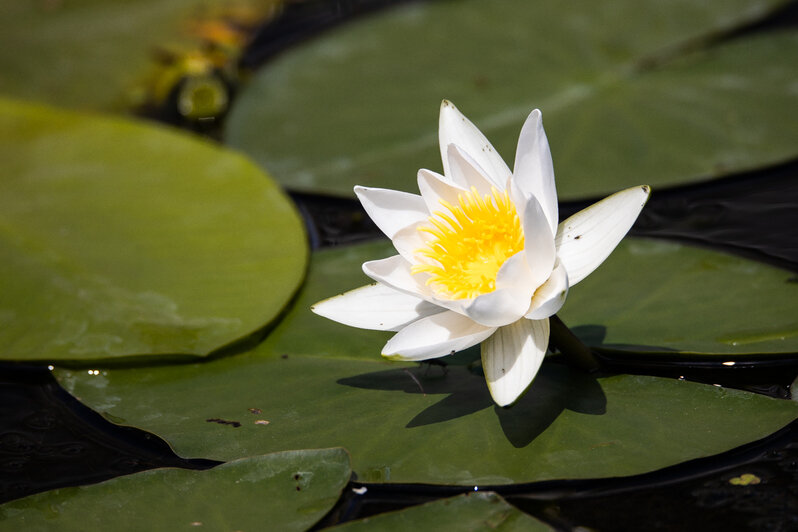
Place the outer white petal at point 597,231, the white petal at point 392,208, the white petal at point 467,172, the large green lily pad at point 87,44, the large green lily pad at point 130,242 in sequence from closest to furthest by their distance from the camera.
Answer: the outer white petal at point 597,231 → the white petal at point 467,172 → the white petal at point 392,208 → the large green lily pad at point 130,242 → the large green lily pad at point 87,44

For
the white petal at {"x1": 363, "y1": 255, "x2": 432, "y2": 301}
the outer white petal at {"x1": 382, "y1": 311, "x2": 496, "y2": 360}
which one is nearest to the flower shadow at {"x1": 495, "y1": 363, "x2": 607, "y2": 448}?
the outer white petal at {"x1": 382, "y1": 311, "x2": 496, "y2": 360}

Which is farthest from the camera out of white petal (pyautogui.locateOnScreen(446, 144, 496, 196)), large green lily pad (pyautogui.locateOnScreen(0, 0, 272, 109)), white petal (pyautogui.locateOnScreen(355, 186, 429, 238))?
large green lily pad (pyautogui.locateOnScreen(0, 0, 272, 109))

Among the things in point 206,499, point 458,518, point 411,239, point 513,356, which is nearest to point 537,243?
point 513,356

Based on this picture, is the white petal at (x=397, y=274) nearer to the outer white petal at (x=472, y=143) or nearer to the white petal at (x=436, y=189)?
the white petal at (x=436, y=189)

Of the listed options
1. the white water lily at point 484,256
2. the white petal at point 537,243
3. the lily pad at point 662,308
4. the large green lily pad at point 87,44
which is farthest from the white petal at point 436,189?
the large green lily pad at point 87,44

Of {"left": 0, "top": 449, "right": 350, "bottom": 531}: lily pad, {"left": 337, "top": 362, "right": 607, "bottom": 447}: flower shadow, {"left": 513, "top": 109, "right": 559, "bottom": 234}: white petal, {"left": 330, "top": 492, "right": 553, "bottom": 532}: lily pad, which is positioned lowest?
{"left": 0, "top": 449, "right": 350, "bottom": 531}: lily pad

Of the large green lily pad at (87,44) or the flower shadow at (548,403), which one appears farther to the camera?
A: the large green lily pad at (87,44)

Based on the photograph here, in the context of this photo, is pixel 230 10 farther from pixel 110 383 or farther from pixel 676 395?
pixel 676 395

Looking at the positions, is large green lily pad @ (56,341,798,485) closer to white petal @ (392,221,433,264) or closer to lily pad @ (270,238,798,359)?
lily pad @ (270,238,798,359)
